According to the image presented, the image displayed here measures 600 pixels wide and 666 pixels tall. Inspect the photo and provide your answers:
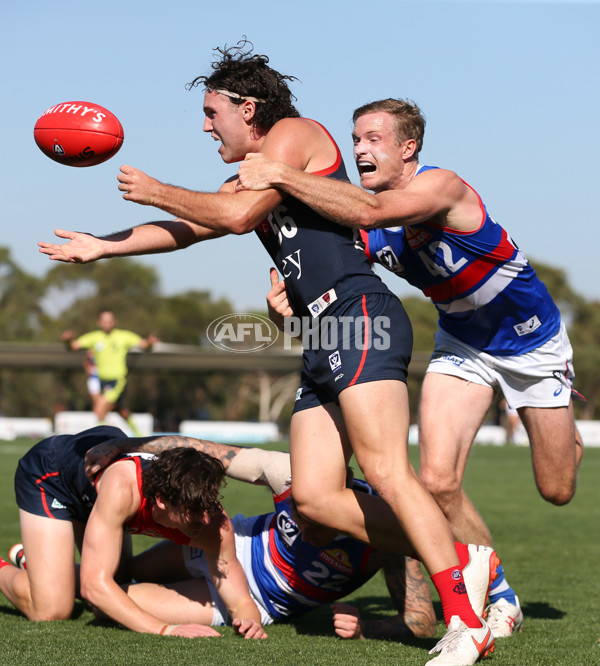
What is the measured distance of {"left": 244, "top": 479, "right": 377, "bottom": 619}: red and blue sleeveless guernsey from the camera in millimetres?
4570

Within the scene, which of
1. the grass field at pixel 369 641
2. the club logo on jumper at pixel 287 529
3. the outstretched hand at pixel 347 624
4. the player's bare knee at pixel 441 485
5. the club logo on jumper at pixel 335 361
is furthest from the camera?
the player's bare knee at pixel 441 485

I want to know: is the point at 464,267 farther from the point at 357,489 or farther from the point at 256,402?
the point at 256,402

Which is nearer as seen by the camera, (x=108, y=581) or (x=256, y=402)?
(x=108, y=581)

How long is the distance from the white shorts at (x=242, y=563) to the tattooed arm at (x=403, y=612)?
57 cm

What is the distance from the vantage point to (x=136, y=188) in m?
4.00

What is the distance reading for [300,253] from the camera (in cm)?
427

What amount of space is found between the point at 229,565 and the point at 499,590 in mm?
1482

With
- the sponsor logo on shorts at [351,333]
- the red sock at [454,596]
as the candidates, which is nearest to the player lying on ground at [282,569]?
the red sock at [454,596]

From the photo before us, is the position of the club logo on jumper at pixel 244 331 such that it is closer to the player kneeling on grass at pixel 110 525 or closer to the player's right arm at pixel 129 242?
the player's right arm at pixel 129 242

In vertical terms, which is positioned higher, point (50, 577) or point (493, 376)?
point (493, 376)

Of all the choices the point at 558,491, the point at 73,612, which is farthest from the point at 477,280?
the point at 73,612

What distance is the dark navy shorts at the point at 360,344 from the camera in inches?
158

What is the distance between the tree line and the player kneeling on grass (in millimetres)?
45039

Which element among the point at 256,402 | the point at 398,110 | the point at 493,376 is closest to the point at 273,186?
the point at 398,110
